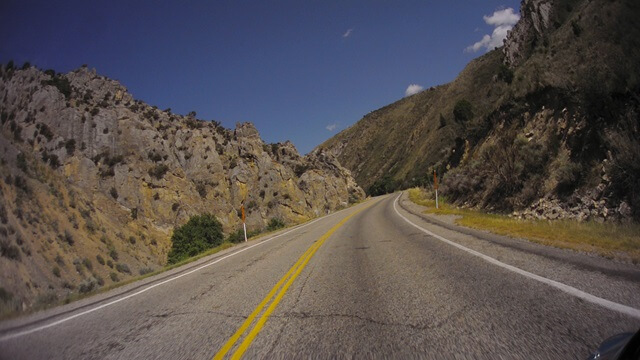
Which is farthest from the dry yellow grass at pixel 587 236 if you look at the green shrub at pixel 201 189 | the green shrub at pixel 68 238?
the green shrub at pixel 201 189

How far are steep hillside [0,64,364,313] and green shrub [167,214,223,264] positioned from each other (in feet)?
4.04

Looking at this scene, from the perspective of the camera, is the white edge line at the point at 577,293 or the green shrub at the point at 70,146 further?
the green shrub at the point at 70,146

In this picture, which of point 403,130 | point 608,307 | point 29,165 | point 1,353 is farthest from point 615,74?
point 403,130

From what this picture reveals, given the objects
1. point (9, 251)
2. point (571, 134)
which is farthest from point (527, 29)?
point (9, 251)

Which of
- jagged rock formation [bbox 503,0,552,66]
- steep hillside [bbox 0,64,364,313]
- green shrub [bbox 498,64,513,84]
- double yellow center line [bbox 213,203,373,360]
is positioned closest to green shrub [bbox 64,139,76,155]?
steep hillside [bbox 0,64,364,313]

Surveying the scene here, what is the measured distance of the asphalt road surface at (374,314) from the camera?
3.70 m

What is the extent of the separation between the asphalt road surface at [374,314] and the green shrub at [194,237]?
24.9 meters

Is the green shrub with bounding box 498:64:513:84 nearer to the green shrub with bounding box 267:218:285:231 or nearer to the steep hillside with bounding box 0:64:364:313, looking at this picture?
the green shrub with bounding box 267:218:285:231

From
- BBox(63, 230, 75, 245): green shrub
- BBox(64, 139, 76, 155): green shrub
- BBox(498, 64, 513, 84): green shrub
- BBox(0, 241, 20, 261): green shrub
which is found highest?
BBox(64, 139, 76, 155): green shrub

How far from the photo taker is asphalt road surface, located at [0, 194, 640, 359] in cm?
370

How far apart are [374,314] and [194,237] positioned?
104 feet

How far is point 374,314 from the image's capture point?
15.9 ft

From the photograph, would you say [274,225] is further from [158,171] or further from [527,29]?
[527,29]

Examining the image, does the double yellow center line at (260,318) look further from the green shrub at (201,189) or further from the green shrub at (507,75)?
the green shrub at (201,189)
